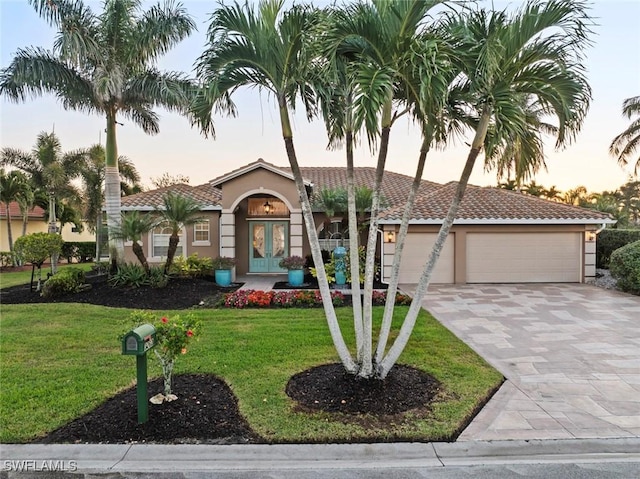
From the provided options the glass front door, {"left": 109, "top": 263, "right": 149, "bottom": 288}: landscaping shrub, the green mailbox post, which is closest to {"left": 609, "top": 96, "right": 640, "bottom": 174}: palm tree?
the glass front door

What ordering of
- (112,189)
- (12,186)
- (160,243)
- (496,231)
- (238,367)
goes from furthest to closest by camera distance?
1. (12,186)
2. (160,243)
3. (496,231)
4. (112,189)
5. (238,367)

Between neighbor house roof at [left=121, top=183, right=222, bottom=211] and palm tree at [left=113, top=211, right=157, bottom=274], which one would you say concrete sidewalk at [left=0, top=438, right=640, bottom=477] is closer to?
palm tree at [left=113, top=211, right=157, bottom=274]

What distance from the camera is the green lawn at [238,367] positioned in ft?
13.5

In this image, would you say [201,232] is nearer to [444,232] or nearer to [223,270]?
[223,270]

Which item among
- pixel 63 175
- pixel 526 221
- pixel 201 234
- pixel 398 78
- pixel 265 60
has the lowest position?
pixel 201 234

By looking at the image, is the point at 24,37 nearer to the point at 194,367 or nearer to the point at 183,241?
the point at 183,241

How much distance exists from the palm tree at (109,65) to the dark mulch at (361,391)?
1094 cm

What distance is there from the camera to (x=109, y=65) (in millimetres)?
13070

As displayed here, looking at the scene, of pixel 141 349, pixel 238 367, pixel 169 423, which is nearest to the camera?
pixel 141 349

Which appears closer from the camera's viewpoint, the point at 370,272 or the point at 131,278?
the point at 370,272

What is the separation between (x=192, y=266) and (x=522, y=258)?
13.3 m

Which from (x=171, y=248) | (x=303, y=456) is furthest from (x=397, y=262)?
(x=171, y=248)

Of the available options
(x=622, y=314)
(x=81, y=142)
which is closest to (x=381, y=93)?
(x=622, y=314)

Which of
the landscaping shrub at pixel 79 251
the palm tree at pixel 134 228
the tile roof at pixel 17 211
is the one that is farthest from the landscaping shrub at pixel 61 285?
the tile roof at pixel 17 211
